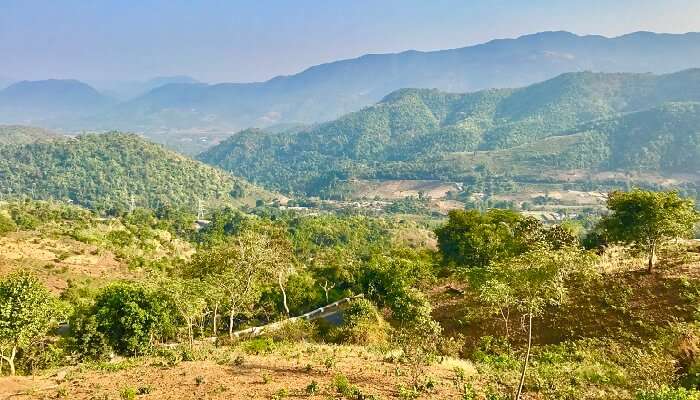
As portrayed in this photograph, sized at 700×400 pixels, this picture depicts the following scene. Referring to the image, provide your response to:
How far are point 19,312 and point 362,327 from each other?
19.2 metres

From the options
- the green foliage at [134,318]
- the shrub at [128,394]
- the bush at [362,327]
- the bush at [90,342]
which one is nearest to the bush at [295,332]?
the bush at [362,327]

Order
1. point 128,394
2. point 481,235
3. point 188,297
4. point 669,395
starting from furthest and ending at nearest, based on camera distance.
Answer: point 481,235 < point 188,297 < point 128,394 < point 669,395

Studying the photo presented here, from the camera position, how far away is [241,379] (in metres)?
20.1

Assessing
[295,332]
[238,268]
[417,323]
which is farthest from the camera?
[238,268]

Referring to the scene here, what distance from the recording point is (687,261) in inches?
1345

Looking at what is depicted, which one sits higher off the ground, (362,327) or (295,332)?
(362,327)

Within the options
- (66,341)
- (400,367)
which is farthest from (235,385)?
(66,341)

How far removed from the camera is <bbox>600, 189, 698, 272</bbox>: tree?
33.3 meters

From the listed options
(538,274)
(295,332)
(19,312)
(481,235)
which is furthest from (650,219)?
(19,312)

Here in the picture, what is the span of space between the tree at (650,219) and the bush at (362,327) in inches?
749

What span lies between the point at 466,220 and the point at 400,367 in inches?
1518

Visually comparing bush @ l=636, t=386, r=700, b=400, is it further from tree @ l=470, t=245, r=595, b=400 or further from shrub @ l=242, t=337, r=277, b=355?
shrub @ l=242, t=337, r=277, b=355

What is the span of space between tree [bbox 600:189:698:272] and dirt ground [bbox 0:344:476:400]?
19.6 meters

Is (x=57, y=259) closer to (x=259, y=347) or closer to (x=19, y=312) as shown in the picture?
(x=19, y=312)
